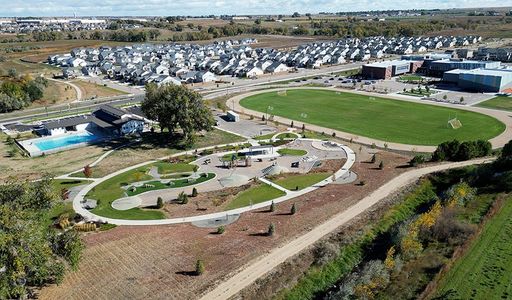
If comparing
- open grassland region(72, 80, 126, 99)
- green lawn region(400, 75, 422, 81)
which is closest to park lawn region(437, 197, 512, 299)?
green lawn region(400, 75, 422, 81)

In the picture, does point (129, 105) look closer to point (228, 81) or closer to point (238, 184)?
point (228, 81)

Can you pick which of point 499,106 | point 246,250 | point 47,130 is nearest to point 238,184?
point 246,250

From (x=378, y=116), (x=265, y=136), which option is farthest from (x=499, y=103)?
(x=265, y=136)

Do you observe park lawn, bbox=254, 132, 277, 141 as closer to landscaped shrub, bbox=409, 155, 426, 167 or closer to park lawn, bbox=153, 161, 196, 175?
park lawn, bbox=153, 161, 196, 175

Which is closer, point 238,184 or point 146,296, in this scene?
point 146,296

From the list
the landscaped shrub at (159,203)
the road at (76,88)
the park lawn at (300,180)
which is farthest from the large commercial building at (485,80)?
the road at (76,88)

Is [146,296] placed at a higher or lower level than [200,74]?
lower
